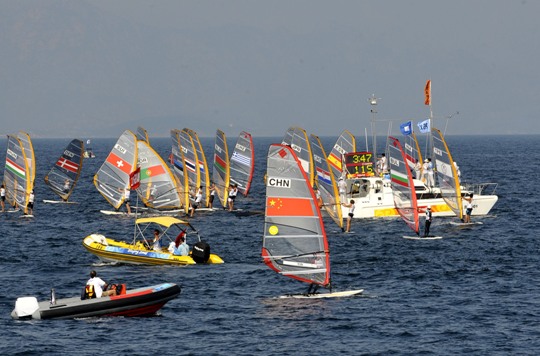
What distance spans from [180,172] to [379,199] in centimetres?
1810

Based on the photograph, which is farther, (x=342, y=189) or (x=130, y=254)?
(x=342, y=189)

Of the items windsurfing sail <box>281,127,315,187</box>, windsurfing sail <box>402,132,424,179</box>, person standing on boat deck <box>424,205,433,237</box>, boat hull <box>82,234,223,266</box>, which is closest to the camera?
boat hull <box>82,234,223,266</box>

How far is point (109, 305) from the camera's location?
39625 millimetres

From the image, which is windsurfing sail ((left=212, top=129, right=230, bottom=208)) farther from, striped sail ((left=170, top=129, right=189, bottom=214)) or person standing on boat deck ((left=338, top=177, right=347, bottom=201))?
person standing on boat deck ((left=338, top=177, right=347, bottom=201))

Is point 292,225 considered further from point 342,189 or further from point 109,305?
point 342,189

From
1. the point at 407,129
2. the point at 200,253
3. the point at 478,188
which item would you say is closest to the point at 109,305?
the point at 200,253

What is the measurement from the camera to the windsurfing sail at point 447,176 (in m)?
65.4

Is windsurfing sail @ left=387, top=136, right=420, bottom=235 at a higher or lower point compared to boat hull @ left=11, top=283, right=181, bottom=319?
higher

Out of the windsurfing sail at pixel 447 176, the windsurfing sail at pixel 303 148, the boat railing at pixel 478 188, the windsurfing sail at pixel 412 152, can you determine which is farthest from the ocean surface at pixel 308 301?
the windsurfing sail at pixel 412 152

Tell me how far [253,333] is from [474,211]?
123 ft

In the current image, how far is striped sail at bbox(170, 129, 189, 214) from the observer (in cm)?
7325

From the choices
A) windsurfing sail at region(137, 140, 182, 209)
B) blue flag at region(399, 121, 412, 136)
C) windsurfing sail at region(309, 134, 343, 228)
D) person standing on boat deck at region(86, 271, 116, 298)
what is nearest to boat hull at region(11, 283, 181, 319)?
person standing on boat deck at region(86, 271, 116, 298)

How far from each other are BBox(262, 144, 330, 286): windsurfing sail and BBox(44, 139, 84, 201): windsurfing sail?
1623 inches

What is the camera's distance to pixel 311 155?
74.6 metres
